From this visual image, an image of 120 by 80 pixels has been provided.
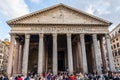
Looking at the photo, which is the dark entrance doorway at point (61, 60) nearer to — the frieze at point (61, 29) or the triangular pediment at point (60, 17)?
the frieze at point (61, 29)

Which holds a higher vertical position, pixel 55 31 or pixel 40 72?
pixel 55 31

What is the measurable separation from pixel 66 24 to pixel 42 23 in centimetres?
398

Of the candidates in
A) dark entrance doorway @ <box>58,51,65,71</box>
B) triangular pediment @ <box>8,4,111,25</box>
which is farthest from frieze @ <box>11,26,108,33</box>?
dark entrance doorway @ <box>58,51,65,71</box>

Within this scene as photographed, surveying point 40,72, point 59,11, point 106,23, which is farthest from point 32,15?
Result: point 106,23

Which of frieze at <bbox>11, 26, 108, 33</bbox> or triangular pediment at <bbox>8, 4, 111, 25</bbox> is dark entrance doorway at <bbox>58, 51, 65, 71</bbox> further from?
triangular pediment at <bbox>8, 4, 111, 25</bbox>

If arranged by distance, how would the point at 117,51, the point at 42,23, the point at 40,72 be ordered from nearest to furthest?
the point at 40,72 → the point at 42,23 → the point at 117,51

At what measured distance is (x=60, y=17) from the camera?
23.8 metres

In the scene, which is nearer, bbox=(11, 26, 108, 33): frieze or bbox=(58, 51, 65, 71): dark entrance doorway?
bbox=(11, 26, 108, 33): frieze

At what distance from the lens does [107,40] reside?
23609 millimetres

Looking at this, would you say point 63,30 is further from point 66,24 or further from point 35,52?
→ point 35,52

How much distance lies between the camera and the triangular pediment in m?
23.3

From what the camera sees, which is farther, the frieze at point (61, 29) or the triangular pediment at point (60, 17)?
the triangular pediment at point (60, 17)

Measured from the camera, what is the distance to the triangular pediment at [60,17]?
2331 cm

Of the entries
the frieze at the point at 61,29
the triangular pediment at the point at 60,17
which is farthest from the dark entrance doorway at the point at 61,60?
the triangular pediment at the point at 60,17
